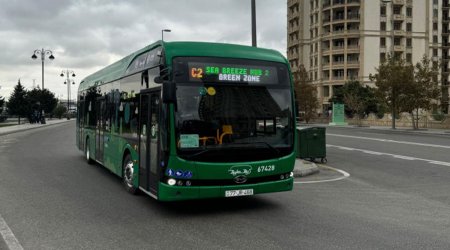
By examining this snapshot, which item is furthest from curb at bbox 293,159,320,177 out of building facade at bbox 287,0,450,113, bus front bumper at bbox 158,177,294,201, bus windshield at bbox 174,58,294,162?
building facade at bbox 287,0,450,113

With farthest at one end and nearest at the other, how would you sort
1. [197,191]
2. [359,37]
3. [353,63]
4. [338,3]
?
[338,3] < [353,63] < [359,37] < [197,191]

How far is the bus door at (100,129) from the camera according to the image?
1190 cm

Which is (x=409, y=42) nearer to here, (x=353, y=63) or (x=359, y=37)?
(x=359, y=37)

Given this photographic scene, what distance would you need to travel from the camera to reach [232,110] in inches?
291

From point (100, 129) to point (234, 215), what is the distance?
5891mm

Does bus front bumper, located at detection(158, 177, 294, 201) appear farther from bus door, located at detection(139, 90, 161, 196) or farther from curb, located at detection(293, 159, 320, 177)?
curb, located at detection(293, 159, 320, 177)

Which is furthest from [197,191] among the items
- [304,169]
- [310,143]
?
[310,143]

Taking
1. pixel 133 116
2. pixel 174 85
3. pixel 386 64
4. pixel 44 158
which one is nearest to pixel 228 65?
pixel 174 85

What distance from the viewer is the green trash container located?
49.8 ft

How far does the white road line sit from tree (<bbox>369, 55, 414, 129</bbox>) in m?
40.2

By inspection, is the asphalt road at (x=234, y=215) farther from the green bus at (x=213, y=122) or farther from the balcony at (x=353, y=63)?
the balcony at (x=353, y=63)

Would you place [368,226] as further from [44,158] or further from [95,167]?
[44,158]

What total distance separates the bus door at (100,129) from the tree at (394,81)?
35.1 meters

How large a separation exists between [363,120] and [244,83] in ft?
168
